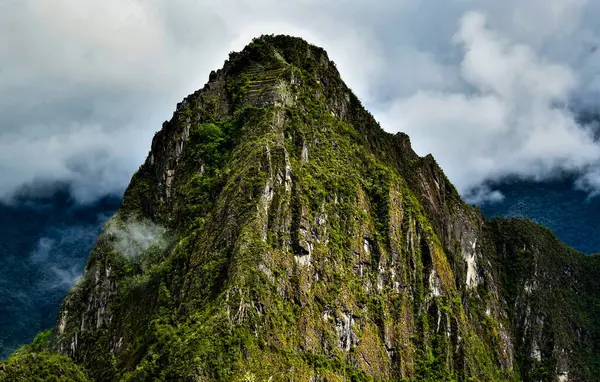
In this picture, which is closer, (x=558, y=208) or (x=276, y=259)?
(x=276, y=259)

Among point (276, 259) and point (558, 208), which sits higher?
point (558, 208)

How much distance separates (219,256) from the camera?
8112 cm

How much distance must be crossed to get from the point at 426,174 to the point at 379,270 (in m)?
38.3

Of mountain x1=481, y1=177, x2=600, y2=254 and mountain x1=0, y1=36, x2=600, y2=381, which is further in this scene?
mountain x1=481, y1=177, x2=600, y2=254

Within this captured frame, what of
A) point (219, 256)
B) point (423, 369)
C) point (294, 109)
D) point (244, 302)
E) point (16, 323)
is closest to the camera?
point (244, 302)

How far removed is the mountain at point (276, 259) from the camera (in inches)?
3014

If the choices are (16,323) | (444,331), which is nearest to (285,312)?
(444,331)

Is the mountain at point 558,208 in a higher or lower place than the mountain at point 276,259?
higher

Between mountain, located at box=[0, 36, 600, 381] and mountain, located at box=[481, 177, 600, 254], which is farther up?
mountain, located at box=[481, 177, 600, 254]

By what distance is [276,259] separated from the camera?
267 feet

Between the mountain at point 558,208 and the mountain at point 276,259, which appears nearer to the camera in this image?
the mountain at point 276,259

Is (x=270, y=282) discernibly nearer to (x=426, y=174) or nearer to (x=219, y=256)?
(x=219, y=256)

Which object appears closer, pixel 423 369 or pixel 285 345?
pixel 285 345

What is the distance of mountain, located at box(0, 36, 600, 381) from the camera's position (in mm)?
76562
